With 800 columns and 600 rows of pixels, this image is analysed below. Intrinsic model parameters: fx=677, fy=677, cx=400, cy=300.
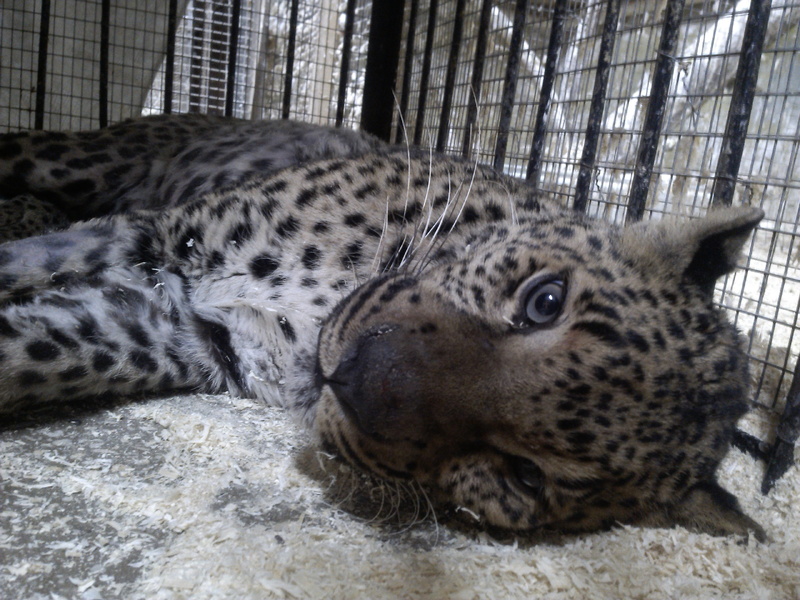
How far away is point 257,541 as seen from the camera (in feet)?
6.22

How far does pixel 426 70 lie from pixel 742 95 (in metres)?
3.34

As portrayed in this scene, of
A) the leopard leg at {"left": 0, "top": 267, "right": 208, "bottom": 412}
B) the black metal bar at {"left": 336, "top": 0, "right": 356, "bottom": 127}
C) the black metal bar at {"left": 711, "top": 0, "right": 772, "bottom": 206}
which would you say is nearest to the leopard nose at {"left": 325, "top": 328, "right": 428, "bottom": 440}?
the leopard leg at {"left": 0, "top": 267, "right": 208, "bottom": 412}

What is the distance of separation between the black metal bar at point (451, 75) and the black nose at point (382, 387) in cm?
398

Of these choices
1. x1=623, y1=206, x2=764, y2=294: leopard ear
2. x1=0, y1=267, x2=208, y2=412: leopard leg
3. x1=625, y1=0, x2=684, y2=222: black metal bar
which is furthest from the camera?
x1=625, y1=0, x2=684, y2=222: black metal bar

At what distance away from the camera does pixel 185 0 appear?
6.41 metres

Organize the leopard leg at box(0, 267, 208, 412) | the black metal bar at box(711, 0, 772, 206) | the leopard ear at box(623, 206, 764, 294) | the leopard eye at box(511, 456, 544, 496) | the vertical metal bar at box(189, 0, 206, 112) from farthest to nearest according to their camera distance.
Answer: the vertical metal bar at box(189, 0, 206, 112) < the black metal bar at box(711, 0, 772, 206) < the leopard leg at box(0, 267, 208, 412) < the leopard ear at box(623, 206, 764, 294) < the leopard eye at box(511, 456, 544, 496)

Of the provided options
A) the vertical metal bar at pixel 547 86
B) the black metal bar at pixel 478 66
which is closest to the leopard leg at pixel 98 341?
the vertical metal bar at pixel 547 86

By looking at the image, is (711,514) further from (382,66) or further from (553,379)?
(382,66)

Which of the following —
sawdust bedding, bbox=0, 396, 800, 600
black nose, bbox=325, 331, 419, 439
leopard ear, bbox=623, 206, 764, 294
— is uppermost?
leopard ear, bbox=623, 206, 764, 294

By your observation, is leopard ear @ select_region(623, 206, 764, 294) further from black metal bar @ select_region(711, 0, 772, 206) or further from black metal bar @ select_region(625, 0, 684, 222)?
black metal bar @ select_region(625, 0, 684, 222)

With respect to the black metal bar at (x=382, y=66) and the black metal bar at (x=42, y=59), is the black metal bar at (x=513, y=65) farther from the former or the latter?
the black metal bar at (x=42, y=59)

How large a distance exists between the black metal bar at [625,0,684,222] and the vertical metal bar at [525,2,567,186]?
0.78 metres

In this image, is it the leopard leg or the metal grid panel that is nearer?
the leopard leg

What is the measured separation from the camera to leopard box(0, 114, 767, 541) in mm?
1838
